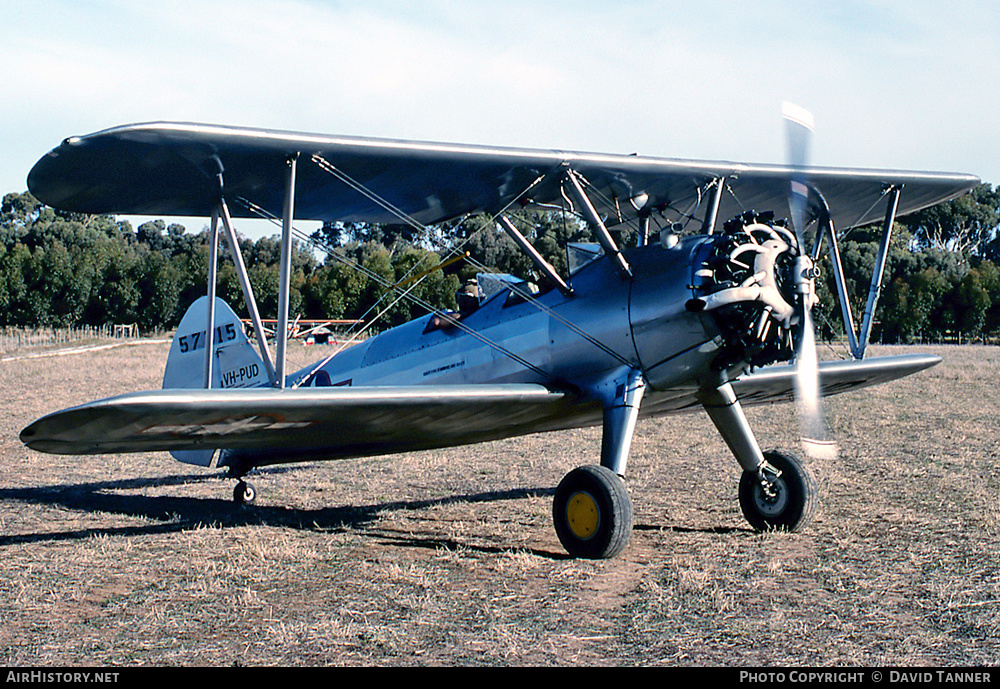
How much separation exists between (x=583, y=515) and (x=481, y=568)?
0.81 metres

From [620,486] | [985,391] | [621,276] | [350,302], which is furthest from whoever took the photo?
[350,302]

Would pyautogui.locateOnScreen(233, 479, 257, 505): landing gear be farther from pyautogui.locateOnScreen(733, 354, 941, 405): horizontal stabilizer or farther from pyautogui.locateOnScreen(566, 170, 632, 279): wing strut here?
Result: pyautogui.locateOnScreen(733, 354, 941, 405): horizontal stabilizer

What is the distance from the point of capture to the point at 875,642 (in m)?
4.18

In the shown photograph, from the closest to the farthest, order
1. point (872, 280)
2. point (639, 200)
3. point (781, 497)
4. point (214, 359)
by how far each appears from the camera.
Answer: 1. point (781, 497)
2. point (639, 200)
3. point (872, 280)
4. point (214, 359)

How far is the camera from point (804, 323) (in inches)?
243

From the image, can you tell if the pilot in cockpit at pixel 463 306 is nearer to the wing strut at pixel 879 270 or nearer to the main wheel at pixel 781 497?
the main wheel at pixel 781 497

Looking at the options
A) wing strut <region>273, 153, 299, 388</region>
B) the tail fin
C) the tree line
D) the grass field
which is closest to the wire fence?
the tree line

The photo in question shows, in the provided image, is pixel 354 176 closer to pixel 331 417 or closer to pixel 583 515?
pixel 331 417

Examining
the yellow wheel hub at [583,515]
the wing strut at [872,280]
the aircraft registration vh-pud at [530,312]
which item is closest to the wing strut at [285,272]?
the aircraft registration vh-pud at [530,312]

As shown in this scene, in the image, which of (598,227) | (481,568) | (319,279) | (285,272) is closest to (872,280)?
(598,227)

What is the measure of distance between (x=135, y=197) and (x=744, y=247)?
15.6ft

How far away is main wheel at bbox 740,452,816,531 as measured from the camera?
6.97 meters

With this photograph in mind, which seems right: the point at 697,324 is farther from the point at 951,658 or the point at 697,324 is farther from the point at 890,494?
the point at 890,494

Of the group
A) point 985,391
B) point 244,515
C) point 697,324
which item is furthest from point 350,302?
point 697,324
